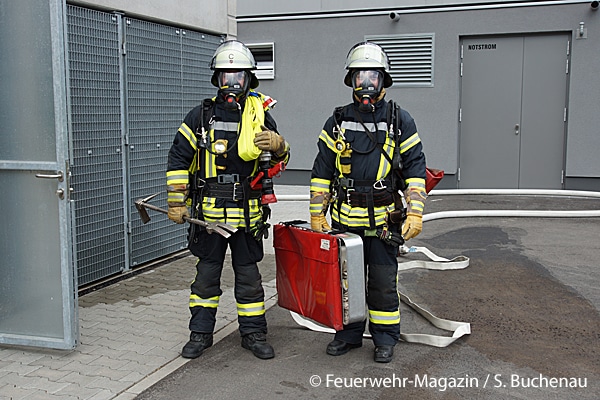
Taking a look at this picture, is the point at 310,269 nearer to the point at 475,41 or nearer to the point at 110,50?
the point at 110,50

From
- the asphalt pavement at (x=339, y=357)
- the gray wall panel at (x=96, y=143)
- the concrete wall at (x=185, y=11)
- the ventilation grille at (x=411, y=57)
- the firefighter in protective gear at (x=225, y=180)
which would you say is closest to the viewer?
the asphalt pavement at (x=339, y=357)

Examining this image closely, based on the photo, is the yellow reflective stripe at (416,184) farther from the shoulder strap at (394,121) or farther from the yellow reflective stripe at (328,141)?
the yellow reflective stripe at (328,141)

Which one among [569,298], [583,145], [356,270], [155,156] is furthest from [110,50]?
[583,145]

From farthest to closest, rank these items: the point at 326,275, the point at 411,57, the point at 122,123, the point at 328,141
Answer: the point at 411,57
the point at 122,123
the point at 328,141
the point at 326,275

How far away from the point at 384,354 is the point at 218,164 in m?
1.81

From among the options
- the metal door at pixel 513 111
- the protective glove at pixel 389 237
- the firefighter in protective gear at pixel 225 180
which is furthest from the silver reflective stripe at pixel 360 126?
the metal door at pixel 513 111

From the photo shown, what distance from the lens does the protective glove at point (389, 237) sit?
494 centimetres

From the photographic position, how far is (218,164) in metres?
5.03

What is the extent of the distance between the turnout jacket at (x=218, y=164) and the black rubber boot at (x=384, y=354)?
1290 mm

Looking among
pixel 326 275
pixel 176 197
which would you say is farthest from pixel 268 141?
pixel 326 275

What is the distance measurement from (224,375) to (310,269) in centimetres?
94

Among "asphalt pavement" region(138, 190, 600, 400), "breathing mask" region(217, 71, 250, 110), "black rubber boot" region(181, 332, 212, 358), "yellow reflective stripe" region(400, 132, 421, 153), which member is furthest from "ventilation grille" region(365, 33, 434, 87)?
"black rubber boot" region(181, 332, 212, 358)

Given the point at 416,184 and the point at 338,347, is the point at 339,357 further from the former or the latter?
the point at 416,184

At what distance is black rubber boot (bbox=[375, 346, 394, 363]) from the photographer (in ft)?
16.2
